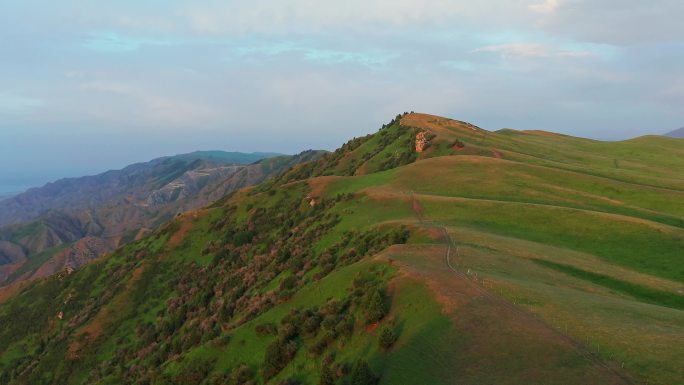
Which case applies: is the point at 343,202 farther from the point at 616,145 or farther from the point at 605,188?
the point at 616,145

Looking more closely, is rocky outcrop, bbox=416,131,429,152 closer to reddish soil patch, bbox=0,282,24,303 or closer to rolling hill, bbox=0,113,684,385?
rolling hill, bbox=0,113,684,385

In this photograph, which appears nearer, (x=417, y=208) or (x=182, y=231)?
(x=417, y=208)

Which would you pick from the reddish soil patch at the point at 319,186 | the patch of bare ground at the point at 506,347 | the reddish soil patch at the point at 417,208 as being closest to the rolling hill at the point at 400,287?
the patch of bare ground at the point at 506,347

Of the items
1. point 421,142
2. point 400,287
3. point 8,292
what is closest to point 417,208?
point 400,287

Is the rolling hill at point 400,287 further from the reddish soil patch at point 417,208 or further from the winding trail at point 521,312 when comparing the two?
the reddish soil patch at point 417,208

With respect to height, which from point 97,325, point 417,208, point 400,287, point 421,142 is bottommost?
point 97,325

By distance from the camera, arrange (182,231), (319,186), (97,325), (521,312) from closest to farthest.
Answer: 1. (521,312)
2. (97,325)
3. (319,186)
4. (182,231)

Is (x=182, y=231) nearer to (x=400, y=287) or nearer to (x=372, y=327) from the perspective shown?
(x=400, y=287)

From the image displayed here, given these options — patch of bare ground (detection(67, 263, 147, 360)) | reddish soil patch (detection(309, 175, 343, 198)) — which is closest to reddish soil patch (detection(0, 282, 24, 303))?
patch of bare ground (detection(67, 263, 147, 360))
